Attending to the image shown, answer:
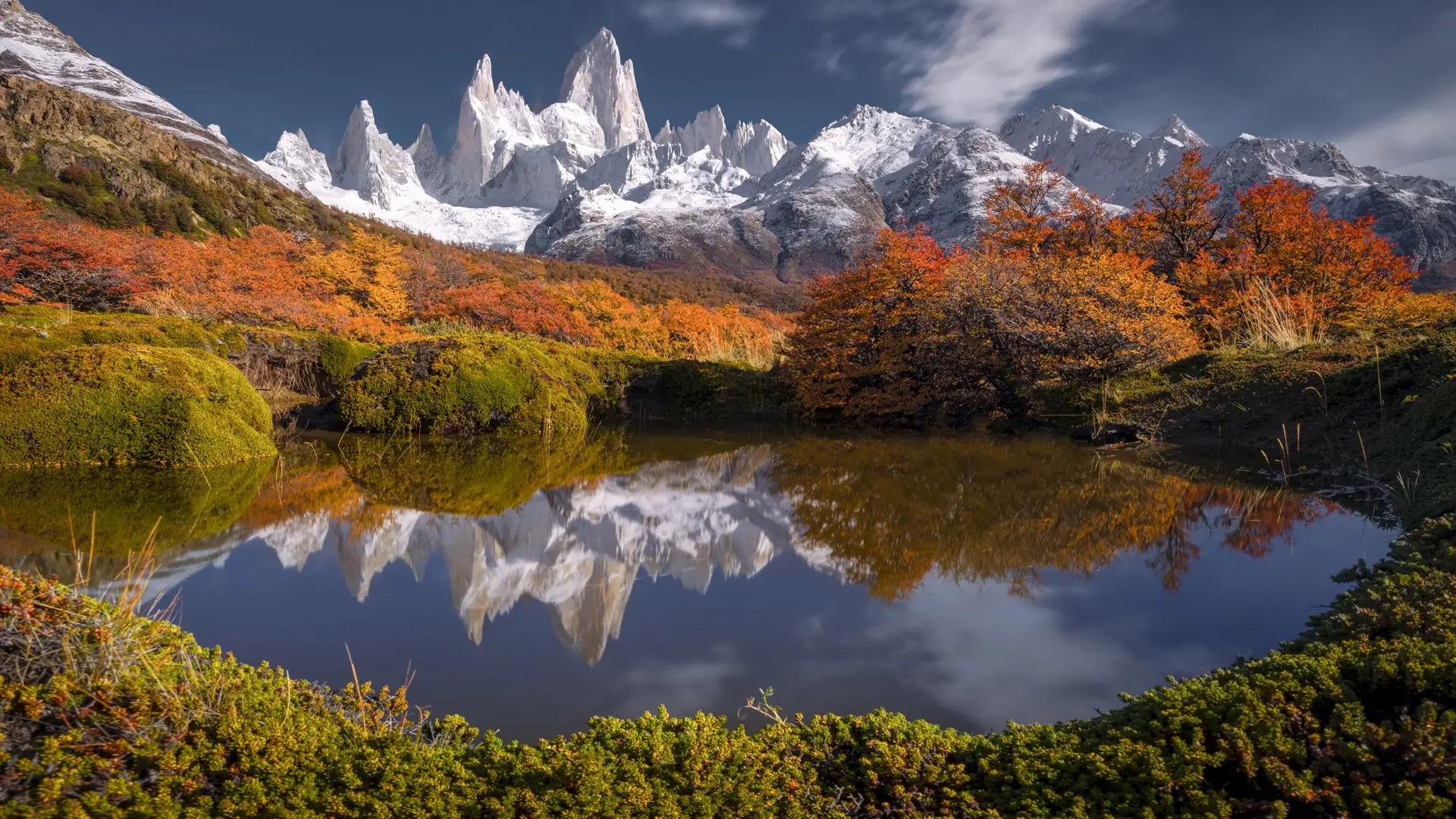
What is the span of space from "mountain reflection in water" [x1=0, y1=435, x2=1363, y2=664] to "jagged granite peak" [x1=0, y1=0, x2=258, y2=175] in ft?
187

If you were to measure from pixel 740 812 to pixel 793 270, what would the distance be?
90733 millimetres

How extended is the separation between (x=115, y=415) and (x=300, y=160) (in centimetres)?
19814

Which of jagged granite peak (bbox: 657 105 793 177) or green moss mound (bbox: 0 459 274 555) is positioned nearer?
green moss mound (bbox: 0 459 274 555)

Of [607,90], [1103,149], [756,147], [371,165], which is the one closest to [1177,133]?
[1103,149]

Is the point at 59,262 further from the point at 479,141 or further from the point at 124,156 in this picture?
the point at 479,141

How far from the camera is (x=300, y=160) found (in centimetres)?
16462

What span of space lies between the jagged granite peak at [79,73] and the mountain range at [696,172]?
0.28 metres

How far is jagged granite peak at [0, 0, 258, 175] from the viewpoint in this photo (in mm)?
55500

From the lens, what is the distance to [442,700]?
2.26 m

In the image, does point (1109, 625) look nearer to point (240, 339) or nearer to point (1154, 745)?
point (1154, 745)

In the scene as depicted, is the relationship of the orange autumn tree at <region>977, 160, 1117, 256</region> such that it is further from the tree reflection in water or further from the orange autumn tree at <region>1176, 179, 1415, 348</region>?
the tree reflection in water

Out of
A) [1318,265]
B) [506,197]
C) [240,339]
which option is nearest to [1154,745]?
[240,339]

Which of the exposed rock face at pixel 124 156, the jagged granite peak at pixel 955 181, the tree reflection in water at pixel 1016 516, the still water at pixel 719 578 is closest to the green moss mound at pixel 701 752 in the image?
the still water at pixel 719 578

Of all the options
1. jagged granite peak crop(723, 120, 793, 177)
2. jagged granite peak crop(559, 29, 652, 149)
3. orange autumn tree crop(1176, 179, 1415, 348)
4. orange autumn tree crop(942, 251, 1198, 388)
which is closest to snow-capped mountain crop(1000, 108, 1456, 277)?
orange autumn tree crop(1176, 179, 1415, 348)
